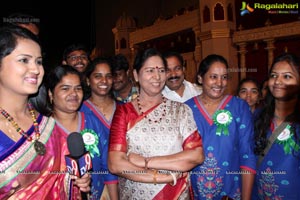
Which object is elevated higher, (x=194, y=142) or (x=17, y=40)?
Result: (x=17, y=40)

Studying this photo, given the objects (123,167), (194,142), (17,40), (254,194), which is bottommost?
(254,194)

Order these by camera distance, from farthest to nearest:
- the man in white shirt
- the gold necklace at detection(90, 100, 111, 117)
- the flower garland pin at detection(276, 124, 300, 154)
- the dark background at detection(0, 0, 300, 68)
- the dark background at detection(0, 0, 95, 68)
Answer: the dark background at detection(0, 0, 95, 68)
the dark background at detection(0, 0, 300, 68)
the man in white shirt
the gold necklace at detection(90, 100, 111, 117)
the flower garland pin at detection(276, 124, 300, 154)

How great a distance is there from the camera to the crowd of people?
1.34m

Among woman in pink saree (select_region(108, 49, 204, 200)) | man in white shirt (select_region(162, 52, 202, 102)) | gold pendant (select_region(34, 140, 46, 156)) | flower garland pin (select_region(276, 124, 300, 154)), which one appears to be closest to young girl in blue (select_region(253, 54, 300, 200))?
flower garland pin (select_region(276, 124, 300, 154))

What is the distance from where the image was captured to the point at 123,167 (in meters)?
1.81

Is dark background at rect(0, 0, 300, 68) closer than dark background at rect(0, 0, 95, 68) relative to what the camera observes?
Yes

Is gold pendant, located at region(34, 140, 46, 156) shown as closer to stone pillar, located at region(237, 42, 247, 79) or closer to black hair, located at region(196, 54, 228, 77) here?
black hair, located at region(196, 54, 228, 77)

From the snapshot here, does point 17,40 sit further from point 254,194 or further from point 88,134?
point 254,194

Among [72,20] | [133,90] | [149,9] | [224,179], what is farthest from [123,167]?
[72,20]

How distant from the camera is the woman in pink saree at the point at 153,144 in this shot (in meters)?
1.81

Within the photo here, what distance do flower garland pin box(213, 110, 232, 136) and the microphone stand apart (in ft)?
3.82

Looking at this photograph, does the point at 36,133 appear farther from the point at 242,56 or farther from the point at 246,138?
the point at 242,56

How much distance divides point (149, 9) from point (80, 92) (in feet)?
27.3

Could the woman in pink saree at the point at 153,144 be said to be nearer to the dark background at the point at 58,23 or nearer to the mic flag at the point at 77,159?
the mic flag at the point at 77,159
